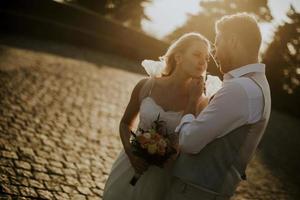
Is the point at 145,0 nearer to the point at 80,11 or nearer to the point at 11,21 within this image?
the point at 80,11

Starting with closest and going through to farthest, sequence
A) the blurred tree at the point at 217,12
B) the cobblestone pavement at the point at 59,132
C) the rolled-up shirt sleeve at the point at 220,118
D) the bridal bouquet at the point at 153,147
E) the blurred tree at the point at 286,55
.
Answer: the rolled-up shirt sleeve at the point at 220,118, the bridal bouquet at the point at 153,147, the cobblestone pavement at the point at 59,132, the blurred tree at the point at 286,55, the blurred tree at the point at 217,12

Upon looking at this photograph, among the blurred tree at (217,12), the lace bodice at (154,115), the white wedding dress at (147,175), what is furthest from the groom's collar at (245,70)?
the blurred tree at (217,12)

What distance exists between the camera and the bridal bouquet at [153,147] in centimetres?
331

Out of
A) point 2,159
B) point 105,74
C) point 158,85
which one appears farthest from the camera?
point 105,74

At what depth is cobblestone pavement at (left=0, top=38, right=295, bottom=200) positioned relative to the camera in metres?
5.90

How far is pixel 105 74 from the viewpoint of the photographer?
14438mm

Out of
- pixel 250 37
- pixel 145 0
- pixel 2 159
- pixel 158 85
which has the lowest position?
pixel 145 0

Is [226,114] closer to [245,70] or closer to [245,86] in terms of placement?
[245,86]

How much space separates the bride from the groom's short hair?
686mm

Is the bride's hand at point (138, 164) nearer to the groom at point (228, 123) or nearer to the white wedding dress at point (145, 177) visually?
the white wedding dress at point (145, 177)

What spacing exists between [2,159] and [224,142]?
13.8 feet

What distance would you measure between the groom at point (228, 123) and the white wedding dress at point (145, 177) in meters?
0.56

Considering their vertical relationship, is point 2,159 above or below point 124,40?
above

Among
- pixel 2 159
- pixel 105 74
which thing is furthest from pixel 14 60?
pixel 2 159
